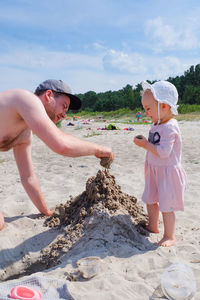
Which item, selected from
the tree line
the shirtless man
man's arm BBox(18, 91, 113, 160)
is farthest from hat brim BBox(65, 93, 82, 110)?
the tree line

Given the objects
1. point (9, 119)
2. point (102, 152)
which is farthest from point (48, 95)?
point (102, 152)

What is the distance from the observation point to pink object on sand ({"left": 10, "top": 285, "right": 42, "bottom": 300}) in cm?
187

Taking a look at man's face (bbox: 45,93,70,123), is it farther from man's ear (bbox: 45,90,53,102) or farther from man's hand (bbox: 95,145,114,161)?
man's hand (bbox: 95,145,114,161)

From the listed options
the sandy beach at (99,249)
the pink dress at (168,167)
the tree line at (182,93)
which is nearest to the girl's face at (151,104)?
the pink dress at (168,167)

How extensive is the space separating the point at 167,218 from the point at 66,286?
1.05 metres

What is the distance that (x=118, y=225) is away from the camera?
8.82 feet

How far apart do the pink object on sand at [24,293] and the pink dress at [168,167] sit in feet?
3.91

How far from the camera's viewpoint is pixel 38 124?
2.29 meters

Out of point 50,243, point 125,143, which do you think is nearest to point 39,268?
point 50,243

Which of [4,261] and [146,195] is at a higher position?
[146,195]

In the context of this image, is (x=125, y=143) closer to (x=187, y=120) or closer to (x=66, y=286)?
(x=66, y=286)

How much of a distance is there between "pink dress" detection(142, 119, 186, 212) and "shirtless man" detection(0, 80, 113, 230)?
0.43m

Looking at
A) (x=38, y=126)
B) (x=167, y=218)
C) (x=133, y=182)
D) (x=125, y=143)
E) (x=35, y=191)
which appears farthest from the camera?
(x=125, y=143)

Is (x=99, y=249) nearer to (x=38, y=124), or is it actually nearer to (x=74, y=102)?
(x=38, y=124)
